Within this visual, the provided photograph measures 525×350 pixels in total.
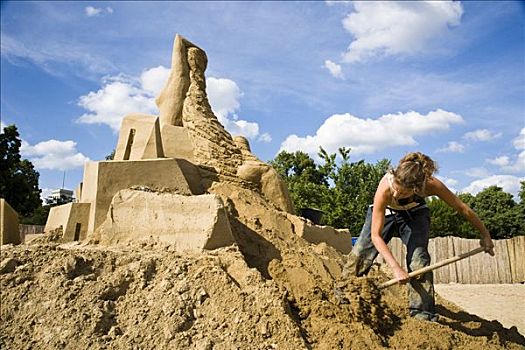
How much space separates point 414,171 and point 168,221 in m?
1.95

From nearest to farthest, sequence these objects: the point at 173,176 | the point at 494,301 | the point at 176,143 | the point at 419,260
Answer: the point at 419,260 < the point at 173,176 < the point at 176,143 < the point at 494,301

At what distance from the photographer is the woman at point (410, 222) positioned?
3.49 m

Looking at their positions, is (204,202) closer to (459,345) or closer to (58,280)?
(58,280)

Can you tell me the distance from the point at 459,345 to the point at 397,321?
1.46 feet

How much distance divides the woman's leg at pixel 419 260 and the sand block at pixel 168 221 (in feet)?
→ 4.67

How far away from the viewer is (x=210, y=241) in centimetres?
381

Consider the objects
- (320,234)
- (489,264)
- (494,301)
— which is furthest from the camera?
(489,264)

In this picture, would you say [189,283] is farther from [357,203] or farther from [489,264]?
[357,203]

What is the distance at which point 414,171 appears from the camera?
3.43 metres

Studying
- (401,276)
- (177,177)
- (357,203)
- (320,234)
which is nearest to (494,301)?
(320,234)

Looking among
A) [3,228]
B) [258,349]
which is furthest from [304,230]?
[3,228]

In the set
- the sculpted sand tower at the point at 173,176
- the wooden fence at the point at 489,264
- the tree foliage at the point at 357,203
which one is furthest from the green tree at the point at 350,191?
the sculpted sand tower at the point at 173,176

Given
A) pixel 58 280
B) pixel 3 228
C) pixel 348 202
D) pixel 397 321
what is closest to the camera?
pixel 58 280

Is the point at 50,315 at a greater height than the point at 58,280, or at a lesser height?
lesser
